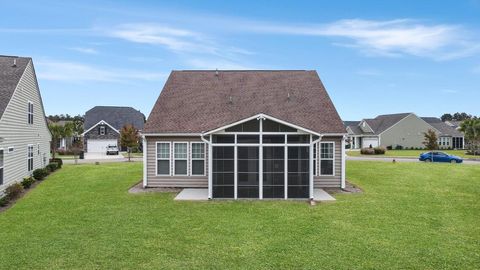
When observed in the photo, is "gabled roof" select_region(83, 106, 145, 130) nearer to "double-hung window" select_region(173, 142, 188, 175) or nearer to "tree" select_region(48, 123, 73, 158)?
"tree" select_region(48, 123, 73, 158)

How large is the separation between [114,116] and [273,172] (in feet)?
173

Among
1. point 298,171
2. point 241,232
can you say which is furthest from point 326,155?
point 241,232

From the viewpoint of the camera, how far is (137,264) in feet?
30.1

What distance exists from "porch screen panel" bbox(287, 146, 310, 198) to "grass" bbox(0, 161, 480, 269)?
100cm

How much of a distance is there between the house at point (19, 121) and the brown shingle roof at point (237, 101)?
7220 mm

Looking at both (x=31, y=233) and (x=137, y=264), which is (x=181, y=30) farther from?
(x=137, y=264)

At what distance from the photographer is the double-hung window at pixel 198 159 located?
2059 centimetres

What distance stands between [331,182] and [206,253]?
1217 cm

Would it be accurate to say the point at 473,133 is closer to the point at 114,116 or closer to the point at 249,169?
the point at 249,169

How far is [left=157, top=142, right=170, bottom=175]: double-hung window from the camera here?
2064cm

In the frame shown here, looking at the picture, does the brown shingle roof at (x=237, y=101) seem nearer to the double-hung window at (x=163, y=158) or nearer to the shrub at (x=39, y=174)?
the double-hung window at (x=163, y=158)

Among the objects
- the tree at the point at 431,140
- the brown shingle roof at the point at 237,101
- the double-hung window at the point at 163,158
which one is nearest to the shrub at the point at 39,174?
the brown shingle roof at the point at 237,101

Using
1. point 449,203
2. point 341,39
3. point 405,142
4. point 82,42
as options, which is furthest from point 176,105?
point 405,142

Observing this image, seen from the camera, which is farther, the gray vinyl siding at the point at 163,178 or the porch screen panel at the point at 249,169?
the gray vinyl siding at the point at 163,178
